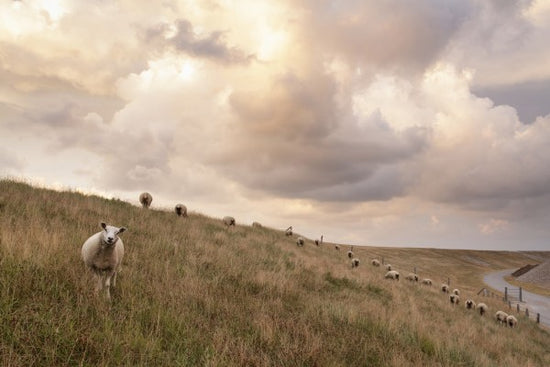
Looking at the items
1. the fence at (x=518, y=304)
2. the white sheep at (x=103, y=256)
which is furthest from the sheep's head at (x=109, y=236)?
the fence at (x=518, y=304)

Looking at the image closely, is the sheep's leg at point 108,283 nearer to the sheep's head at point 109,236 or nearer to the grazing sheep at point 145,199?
the sheep's head at point 109,236

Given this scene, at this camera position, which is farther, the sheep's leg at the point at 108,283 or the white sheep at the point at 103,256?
the white sheep at the point at 103,256

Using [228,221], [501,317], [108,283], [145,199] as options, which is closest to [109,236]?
[108,283]

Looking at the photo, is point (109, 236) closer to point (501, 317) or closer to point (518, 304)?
point (501, 317)

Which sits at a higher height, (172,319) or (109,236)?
(109,236)

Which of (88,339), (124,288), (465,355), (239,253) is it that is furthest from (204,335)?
(239,253)

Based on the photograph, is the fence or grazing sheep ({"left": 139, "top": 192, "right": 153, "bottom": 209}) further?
the fence

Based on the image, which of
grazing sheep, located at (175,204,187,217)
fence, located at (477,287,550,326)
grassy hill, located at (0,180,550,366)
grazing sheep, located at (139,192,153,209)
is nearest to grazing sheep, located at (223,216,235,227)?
grazing sheep, located at (175,204,187,217)

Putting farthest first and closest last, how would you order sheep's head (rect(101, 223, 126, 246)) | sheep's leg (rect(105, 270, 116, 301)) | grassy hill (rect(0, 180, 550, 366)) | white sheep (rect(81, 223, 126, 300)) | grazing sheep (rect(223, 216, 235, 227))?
grazing sheep (rect(223, 216, 235, 227)) < white sheep (rect(81, 223, 126, 300)) < sheep's head (rect(101, 223, 126, 246)) < sheep's leg (rect(105, 270, 116, 301)) < grassy hill (rect(0, 180, 550, 366))

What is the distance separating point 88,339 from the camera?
4.43 meters

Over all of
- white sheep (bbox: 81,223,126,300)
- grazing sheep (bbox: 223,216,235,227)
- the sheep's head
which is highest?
grazing sheep (bbox: 223,216,235,227)

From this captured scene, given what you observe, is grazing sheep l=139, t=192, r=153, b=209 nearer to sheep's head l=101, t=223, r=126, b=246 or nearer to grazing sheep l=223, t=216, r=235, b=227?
grazing sheep l=223, t=216, r=235, b=227

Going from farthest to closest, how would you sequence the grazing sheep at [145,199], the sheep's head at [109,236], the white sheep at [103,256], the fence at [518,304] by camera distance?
1. the fence at [518,304]
2. the grazing sheep at [145,199]
3. the white sheep at [103,256]
4. the sheep's head at [109,236]

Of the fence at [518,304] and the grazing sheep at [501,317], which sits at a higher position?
the grazing sheep at [501,317]
